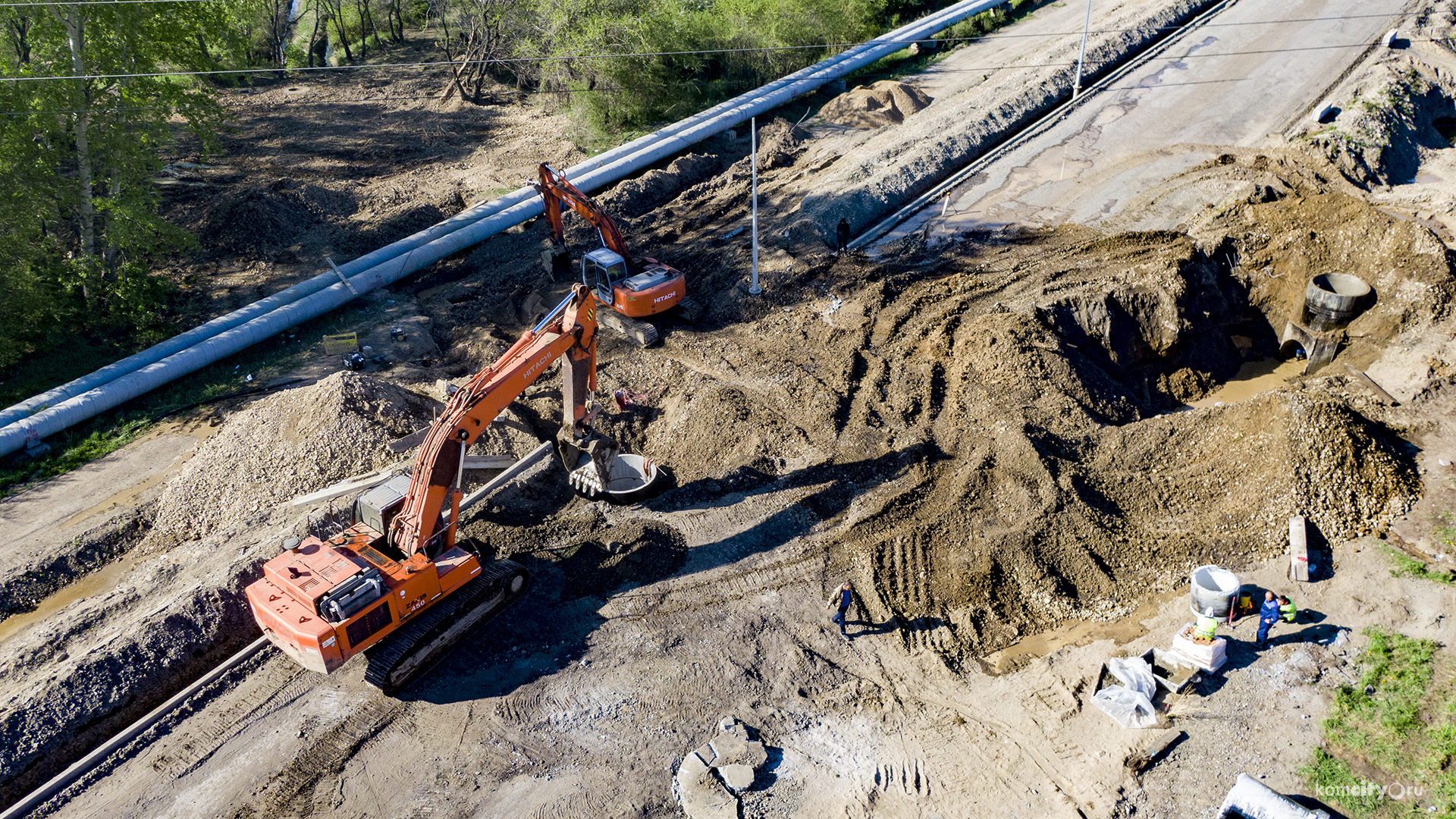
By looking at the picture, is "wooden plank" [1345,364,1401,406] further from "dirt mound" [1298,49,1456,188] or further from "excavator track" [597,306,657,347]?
"excavator track" [597,306,657,347]

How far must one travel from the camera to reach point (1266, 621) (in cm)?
1376

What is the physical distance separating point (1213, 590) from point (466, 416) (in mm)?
12251

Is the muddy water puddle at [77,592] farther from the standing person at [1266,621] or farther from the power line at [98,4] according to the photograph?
the standing person at [1266,621]

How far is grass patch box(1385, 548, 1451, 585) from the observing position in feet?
47.9

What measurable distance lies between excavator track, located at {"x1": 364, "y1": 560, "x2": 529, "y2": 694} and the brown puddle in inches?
317

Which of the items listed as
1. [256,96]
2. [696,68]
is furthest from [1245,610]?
[256,96]

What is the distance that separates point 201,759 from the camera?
12.8m

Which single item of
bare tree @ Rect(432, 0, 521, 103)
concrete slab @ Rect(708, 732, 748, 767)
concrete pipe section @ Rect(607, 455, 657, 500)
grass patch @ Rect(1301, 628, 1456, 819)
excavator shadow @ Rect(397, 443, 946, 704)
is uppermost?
bare tree @ Rect(432, 0, 521, 103)

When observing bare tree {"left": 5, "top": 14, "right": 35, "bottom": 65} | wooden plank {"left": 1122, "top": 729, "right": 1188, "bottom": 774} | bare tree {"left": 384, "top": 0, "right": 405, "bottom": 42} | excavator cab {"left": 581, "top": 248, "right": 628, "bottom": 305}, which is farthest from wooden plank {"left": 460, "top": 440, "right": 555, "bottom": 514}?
bare tree {"left": 384, "top": 0, "right": 405, "bottom": 42}

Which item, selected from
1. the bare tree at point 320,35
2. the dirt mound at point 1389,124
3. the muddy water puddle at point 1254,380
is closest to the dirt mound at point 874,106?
the dirt mound at point 1389,124

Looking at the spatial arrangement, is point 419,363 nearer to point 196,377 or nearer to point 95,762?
point 196,377

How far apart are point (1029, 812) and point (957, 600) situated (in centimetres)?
388

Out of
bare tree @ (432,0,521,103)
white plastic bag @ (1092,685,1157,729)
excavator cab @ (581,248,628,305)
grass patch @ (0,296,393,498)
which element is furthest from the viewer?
bare tree @ (432,0,521,103)

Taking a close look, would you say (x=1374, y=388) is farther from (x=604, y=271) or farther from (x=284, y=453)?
(x=284, y=453)
